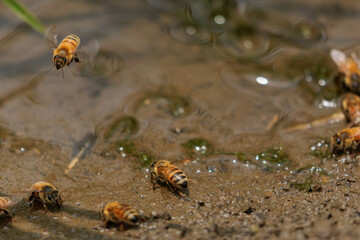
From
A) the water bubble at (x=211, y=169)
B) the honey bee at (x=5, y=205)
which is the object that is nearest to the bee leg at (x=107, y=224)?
the honey bee at (x=5, y=205)

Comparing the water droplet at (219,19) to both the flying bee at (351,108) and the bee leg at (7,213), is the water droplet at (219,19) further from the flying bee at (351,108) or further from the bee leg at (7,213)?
the bee leg at (7,213)

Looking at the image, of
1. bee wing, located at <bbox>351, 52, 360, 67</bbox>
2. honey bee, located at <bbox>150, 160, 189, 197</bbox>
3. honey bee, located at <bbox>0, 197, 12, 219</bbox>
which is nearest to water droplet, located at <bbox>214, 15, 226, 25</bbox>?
bee wing, located at <bbox>351, 52, 360, 67</bbox>

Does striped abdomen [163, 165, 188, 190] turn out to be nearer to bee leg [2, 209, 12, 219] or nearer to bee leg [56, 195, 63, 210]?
bee leg [56, 195, 63, 210]

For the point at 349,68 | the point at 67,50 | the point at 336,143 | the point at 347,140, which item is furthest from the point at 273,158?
the point at 67,50

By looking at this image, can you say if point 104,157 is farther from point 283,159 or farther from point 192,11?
point 192,11

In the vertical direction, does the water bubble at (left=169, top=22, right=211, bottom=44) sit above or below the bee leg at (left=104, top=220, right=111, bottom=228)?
above

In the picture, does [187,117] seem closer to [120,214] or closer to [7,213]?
[120,214]
